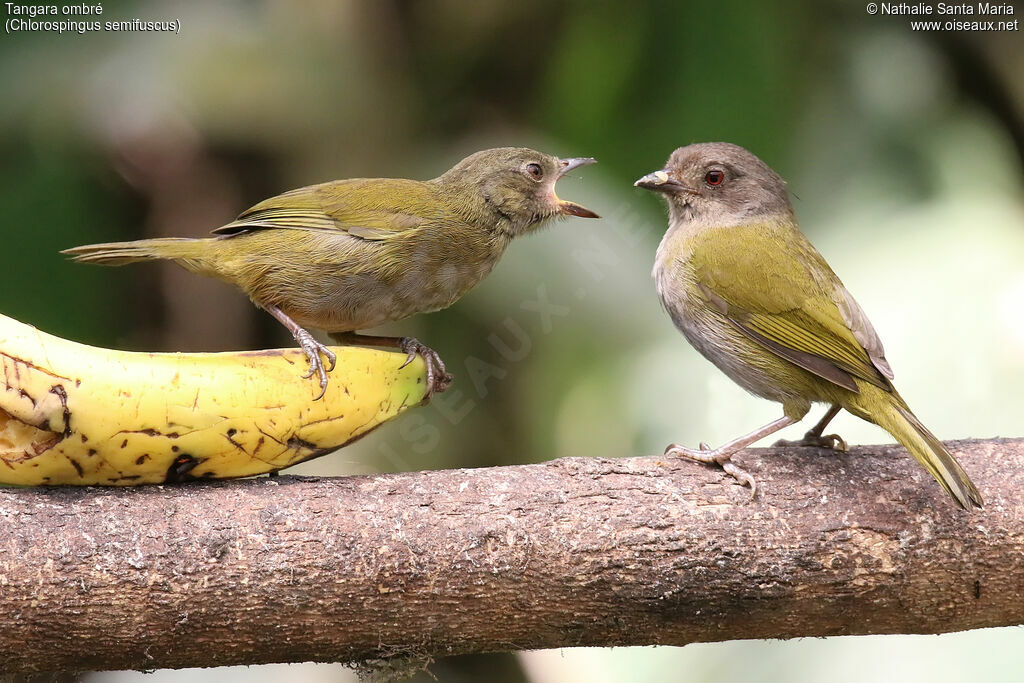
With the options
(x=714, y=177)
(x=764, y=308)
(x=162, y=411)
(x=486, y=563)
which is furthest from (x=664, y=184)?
(x=162, y=411)

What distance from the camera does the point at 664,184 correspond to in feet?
12.2

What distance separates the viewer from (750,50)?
4613 mm

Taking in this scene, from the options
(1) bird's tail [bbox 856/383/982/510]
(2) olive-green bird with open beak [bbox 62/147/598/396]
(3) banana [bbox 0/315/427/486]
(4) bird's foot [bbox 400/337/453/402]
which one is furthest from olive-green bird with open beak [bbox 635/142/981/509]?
(3) banana [bbox 0/315/427/486]

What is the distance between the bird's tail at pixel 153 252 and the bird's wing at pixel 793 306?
162cm

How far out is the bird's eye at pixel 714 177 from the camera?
3742 mm

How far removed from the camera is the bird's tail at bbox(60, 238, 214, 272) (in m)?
3.29

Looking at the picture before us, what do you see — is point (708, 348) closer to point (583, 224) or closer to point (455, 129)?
point (583, 224)

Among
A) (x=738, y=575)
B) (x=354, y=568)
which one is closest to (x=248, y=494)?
(x=354, y=568)

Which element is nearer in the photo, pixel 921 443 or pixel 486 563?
pixel 486 563

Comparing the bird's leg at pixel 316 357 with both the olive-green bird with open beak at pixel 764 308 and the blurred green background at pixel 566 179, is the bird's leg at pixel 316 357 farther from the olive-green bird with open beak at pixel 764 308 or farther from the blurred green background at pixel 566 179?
the blurred green background at pixel 566 179

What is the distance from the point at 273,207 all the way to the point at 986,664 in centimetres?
300

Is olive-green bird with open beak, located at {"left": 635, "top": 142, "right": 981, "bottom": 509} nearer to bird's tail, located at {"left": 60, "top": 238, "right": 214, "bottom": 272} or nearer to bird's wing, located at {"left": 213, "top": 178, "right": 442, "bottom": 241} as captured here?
bird's wing, located at {"left": 213, "top": 178, "right": 442, "bottom": 241}

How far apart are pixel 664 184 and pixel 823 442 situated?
106cm

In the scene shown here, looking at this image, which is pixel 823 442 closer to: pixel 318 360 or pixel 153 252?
pixel 318 360
